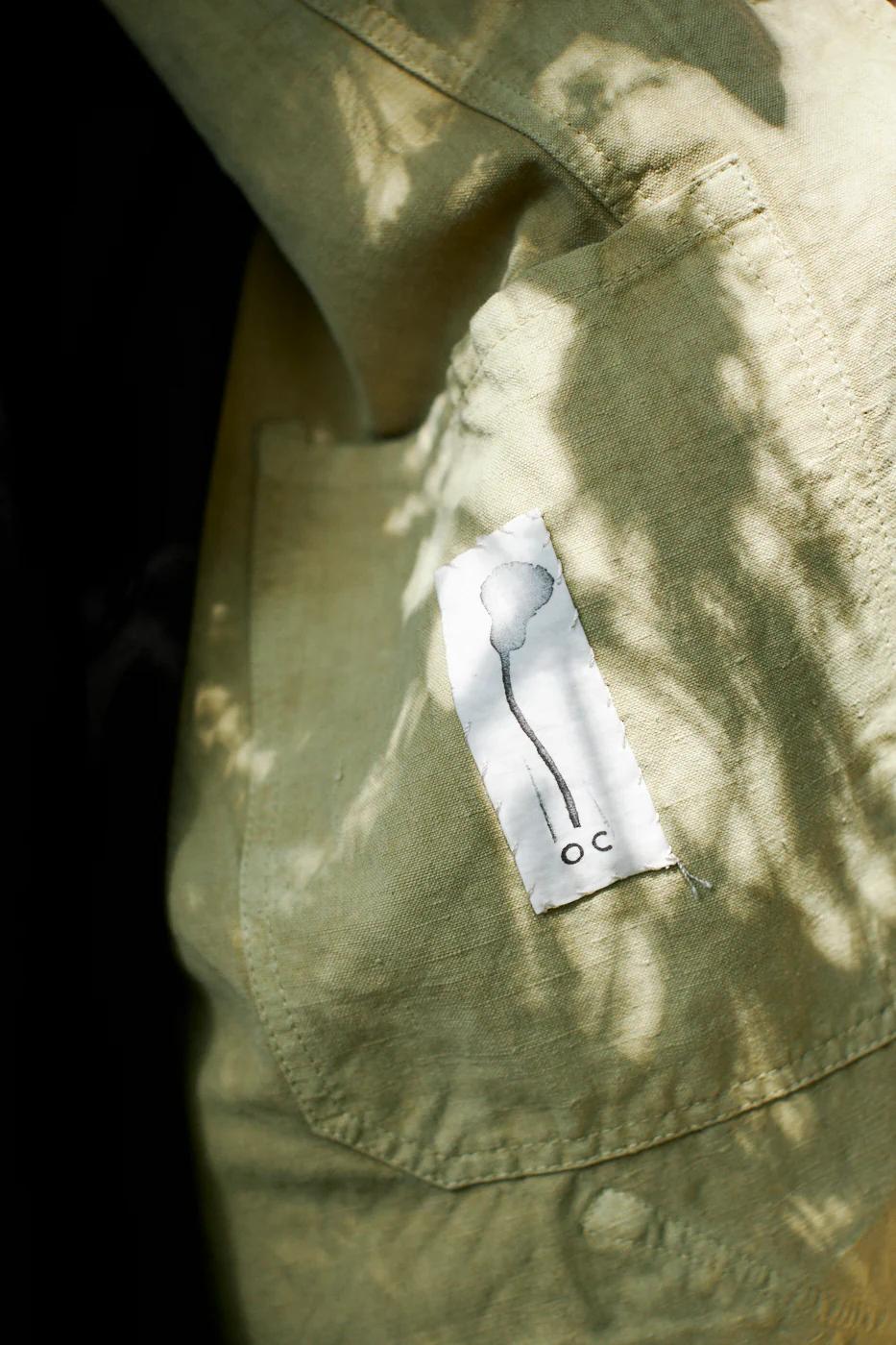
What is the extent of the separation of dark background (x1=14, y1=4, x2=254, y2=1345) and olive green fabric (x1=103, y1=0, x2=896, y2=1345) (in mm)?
77

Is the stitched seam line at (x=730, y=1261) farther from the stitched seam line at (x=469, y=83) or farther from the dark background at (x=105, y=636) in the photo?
the stitched seam line at (x=469, y=83)

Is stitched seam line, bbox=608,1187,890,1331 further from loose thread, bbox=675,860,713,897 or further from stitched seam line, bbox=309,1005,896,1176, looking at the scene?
loose thread, bbox=675,860,713,897

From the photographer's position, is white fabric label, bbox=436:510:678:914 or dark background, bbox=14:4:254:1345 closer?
white fabric label, bbox=436:510:678:914

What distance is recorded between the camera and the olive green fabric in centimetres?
88

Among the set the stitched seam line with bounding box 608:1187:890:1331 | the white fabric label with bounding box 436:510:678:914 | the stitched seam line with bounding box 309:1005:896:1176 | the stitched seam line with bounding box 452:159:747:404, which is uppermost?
the stitched seam line with bounding box 452:159:747:404

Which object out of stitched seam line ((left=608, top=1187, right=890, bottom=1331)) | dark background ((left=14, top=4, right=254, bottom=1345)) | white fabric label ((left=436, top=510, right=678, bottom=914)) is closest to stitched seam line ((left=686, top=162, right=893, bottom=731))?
white fabric label ((left=436, top=510, right=678, bottom=914))

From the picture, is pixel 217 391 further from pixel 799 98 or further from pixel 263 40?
pixel 799 98

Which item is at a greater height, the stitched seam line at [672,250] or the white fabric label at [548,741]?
the stitched seam line at [672,250]

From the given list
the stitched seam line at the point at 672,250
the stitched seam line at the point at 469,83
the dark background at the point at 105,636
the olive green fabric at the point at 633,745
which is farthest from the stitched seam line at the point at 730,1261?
the stitched seam line at the point at 469,83

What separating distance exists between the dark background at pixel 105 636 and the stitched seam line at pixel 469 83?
1.17 ft

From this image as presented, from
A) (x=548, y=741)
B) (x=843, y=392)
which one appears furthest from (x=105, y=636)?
(x=843, y=392)

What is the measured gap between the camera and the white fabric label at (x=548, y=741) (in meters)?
0.88

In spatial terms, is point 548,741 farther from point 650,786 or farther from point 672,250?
point 672,250

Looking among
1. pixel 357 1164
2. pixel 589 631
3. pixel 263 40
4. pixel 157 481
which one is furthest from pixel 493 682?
pixel 263 40
